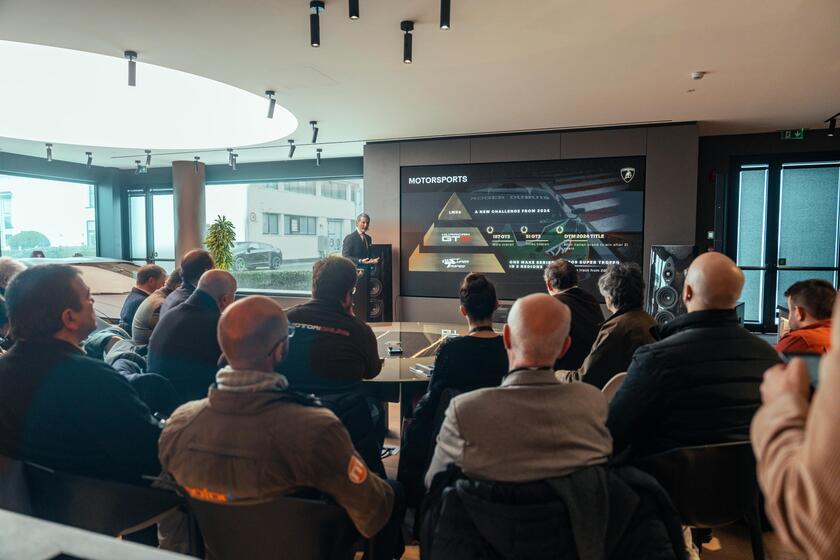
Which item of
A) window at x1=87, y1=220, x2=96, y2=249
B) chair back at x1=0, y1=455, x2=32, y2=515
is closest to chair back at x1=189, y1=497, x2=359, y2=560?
chair back at x1=0, y1=455, x2=32, y2=515

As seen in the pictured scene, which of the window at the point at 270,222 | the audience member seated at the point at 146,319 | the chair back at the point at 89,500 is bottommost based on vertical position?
the chair back at the point at 89,500

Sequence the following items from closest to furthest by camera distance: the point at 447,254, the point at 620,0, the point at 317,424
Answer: the point at 317,424, the point at 620,0, the point at 447,254

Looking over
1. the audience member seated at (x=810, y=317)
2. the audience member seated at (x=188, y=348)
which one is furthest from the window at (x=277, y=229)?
the audience member seated at (x=810, y=317)

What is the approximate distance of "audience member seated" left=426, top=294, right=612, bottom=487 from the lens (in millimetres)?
1285

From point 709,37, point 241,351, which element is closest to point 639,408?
point 241,351

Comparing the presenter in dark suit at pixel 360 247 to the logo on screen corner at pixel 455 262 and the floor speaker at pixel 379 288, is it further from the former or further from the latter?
the logo on screen corner at pixel 455 262

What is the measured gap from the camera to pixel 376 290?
7.59m

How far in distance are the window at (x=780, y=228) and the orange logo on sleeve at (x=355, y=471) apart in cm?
744

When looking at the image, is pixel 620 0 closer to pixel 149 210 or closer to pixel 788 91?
pixel 788 91

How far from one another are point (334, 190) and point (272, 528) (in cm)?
885

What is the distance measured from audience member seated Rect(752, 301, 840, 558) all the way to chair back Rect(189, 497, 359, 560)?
979 mm

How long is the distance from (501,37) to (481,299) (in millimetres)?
2345

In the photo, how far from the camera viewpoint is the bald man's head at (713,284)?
186 cm

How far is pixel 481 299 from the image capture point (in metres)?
2.41
